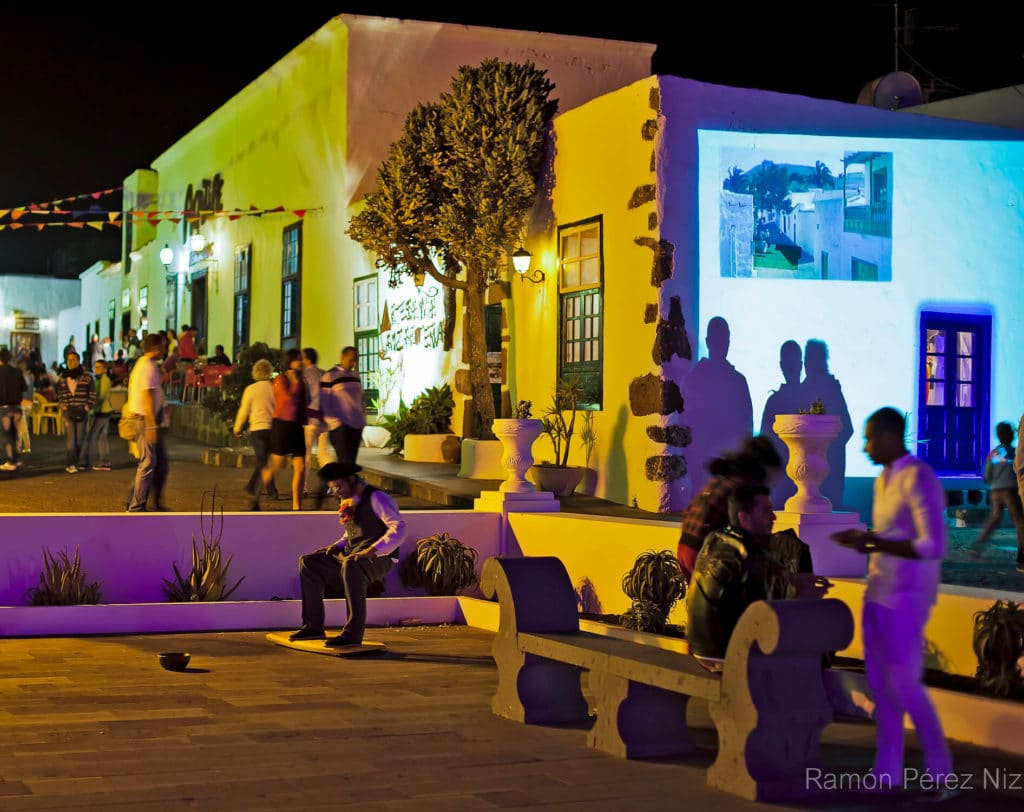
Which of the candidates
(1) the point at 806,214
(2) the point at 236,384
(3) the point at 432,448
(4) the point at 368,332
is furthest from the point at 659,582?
(4) the point at 368,332

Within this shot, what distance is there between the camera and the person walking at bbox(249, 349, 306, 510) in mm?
14945

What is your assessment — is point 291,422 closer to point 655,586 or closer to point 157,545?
point 157,545

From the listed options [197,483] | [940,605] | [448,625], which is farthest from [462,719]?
[197,483]

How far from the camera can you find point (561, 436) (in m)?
16.8

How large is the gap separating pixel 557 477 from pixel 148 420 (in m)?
4.65

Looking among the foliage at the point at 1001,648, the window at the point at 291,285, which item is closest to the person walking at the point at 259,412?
the foliage at the point at 1001,648

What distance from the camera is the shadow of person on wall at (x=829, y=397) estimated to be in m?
15.7

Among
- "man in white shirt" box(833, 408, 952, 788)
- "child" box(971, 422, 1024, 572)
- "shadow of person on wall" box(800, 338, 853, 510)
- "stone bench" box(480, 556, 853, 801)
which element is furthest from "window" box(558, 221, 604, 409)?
"man in white shirt" box(833, 408, 952, 788)

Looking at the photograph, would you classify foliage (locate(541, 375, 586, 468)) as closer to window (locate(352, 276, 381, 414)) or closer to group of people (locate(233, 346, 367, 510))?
group of people (locate(233, 346, 367, 510))

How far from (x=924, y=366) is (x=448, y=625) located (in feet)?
22.6

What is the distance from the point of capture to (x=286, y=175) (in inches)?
1060

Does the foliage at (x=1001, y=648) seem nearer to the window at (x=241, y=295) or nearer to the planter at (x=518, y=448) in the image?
the planter at (x=518, y=448)

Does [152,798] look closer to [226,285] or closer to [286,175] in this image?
[286,175]

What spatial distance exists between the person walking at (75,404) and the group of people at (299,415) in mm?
3945
